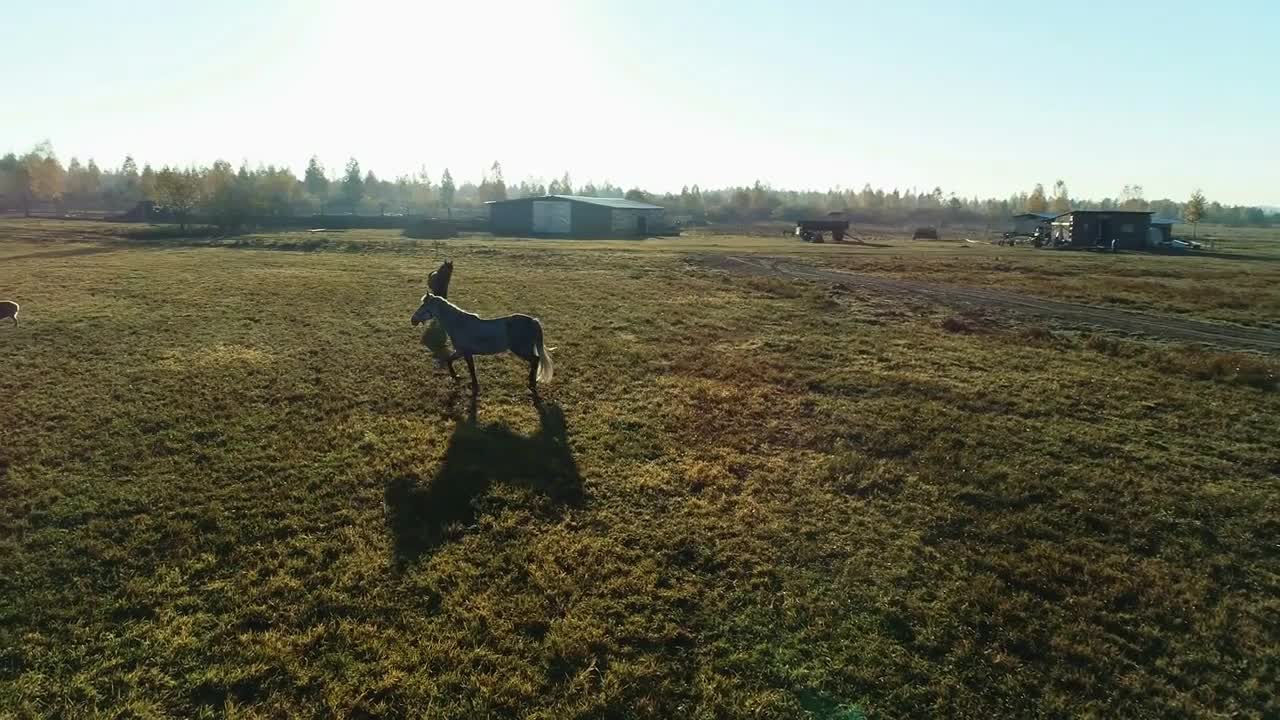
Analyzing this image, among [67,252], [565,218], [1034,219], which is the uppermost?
[1034,219]

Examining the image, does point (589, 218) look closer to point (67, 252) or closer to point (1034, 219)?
point (67, 252)

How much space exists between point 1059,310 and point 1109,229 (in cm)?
4486

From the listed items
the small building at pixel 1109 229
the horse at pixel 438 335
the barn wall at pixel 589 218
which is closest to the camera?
the horse at pixel 438 335

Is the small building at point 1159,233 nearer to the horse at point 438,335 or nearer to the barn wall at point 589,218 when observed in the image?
the barn wall at point 589,218

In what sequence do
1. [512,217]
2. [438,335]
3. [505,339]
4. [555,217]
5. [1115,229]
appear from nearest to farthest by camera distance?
[505,339]
[438,335]
[1115,229]
[555,217]
[512,217]

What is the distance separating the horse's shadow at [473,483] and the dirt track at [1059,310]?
700 inches

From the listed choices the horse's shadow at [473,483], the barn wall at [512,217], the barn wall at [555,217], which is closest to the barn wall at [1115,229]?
the barn wall at [555,217]

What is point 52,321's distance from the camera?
1689 cm

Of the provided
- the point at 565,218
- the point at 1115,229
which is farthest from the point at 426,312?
the point at 1115,229

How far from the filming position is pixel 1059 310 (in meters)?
21.9

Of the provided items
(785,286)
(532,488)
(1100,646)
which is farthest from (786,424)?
(785,286)

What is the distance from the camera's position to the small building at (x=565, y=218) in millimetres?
66375

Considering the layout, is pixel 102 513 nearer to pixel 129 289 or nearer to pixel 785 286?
pixel 129 289

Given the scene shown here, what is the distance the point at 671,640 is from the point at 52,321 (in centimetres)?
1936
